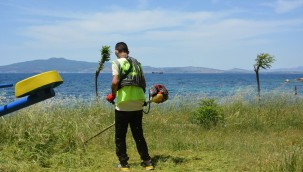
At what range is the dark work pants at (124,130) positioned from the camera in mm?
6020

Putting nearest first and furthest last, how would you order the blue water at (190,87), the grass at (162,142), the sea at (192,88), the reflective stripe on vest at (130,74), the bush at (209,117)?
the reflective stripe on vest at (130,74) < the grass at (162,142) < the bush at (209,117) < the sea at (192,88) < the blue water at (190,87)

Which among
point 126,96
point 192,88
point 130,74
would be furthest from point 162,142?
point 192,88

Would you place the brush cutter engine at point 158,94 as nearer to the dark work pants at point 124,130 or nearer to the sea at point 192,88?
the dark work pants at point 124,130

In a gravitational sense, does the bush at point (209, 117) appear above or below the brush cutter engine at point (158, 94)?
below

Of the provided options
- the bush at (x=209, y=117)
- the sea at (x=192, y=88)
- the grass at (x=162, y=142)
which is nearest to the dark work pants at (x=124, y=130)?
the grass at (x=162, y=142)

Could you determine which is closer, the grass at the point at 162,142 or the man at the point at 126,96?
the man at the point at 126,96

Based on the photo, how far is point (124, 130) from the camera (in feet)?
20.1

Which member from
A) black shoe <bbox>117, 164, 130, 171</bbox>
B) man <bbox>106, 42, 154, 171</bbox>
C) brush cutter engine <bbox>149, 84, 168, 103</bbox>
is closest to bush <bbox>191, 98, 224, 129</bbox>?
brush cutter engine <bbox>149, 84, 168, 103</bbox>

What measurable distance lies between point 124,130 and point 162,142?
1.85 m

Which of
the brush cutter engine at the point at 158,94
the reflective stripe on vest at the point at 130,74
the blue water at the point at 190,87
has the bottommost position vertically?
the blue water at the point at 190,87

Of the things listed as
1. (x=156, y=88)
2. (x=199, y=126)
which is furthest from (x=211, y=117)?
(x=156, y=88)

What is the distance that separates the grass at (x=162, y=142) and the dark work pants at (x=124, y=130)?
27 cm

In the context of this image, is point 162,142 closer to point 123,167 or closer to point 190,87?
point 123,167

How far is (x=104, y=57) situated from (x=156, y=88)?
7.85 m
